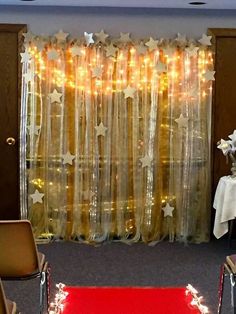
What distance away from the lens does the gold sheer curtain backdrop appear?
5.54 m

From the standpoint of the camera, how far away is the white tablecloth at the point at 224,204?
5.20 meters

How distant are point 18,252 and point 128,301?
769 millimetres

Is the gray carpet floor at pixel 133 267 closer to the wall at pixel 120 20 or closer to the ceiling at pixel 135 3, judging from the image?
the wall at pixel 120 20

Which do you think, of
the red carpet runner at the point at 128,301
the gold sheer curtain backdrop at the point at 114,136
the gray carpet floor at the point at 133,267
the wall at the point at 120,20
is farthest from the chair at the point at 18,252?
the wall at the point at 120,20

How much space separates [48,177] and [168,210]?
1218mm

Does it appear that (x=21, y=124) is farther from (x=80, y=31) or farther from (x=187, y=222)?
(x=187, y=222)

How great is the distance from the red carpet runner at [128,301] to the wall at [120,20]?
2839mm

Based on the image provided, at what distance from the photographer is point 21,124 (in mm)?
5570

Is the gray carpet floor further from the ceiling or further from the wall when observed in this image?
the ceiling

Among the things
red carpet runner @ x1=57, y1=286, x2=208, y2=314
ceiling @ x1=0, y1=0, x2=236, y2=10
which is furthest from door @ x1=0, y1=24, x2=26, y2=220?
red carpet runner @ x1=57, y1=286, x2=208, y2=314

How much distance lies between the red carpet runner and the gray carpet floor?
1.23ft

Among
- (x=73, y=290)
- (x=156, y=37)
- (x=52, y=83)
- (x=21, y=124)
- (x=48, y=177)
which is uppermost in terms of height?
(x=156, y=37)

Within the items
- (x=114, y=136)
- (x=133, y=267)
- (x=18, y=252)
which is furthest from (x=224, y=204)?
(x=18, y=252)

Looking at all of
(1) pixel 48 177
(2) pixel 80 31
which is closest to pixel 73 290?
(1) pixel 48 177
